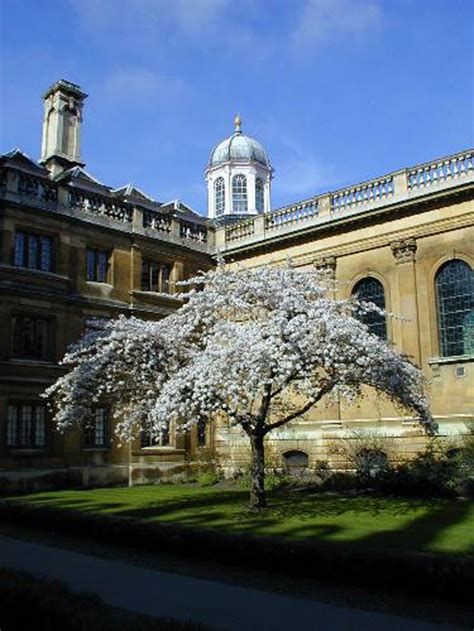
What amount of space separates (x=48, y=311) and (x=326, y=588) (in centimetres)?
1885

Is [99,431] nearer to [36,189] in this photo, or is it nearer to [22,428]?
[22,428]

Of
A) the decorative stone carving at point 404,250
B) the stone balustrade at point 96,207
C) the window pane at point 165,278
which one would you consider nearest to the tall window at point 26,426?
the stone balustrade at point 96,207

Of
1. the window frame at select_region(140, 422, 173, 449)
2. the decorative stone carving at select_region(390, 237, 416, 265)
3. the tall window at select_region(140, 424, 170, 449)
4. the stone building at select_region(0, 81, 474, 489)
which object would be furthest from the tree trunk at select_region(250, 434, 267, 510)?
the decorative stone carving at select_region(390, 237, 416, 265)

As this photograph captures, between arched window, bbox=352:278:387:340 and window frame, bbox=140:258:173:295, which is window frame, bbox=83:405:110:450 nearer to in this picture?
window frame, bbox=140:258:173:295

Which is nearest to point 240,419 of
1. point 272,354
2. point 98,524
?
point 272,354

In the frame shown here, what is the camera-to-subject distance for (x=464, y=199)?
25.4 metres

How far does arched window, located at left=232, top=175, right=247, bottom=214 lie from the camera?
47531 mm

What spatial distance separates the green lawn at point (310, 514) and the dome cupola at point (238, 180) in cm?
2725

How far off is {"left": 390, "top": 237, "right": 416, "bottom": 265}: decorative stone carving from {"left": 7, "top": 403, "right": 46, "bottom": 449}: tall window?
1497 cm

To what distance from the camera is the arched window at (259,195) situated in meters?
47.9

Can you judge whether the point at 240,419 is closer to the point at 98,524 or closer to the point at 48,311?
the point at 98,524

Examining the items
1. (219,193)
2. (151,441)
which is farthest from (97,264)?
(219,193)

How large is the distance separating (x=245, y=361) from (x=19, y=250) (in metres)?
13.8

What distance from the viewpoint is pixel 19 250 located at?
25875 millimetres
